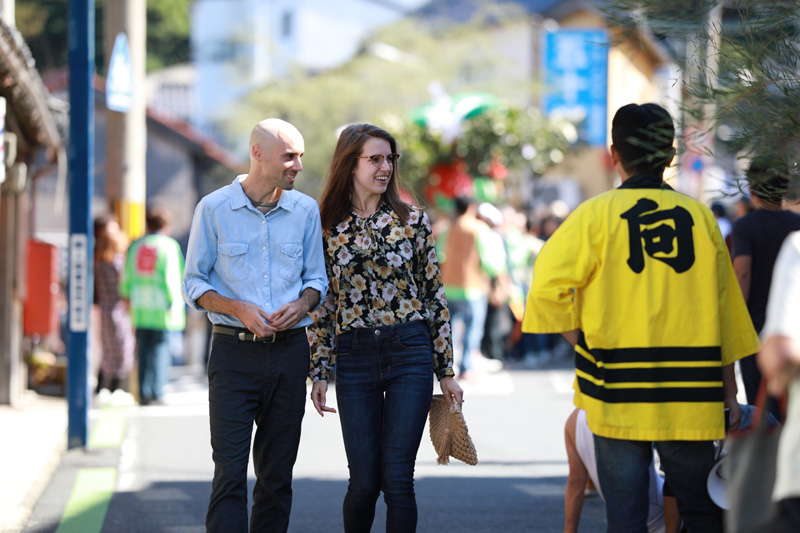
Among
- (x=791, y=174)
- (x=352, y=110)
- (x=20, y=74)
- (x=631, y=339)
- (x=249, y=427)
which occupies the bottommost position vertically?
(x=249, y=427)

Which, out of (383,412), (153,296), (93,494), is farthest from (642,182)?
(153,296)

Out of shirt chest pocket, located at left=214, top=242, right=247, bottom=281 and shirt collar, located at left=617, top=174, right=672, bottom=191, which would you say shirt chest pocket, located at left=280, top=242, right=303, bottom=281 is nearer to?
shirt chest pocket, located at left=214, top=242, right=247, bottom=281

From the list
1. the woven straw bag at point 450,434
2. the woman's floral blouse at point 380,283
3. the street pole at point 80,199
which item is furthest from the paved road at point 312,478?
the woman's floral blouse at point 380,283

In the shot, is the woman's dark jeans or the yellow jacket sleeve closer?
the yellow jacket sleeve

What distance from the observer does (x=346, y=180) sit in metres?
4.86

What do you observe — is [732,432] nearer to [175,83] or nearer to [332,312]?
[332,312]

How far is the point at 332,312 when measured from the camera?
480cm

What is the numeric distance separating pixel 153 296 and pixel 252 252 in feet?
21.0

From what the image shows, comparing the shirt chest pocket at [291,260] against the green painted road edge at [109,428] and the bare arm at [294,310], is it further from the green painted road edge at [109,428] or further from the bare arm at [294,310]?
the green painted road edge at [109,428]

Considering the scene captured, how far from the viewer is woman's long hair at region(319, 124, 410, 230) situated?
484 cm

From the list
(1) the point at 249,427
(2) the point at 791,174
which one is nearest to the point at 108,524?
(1) the point at 249,427

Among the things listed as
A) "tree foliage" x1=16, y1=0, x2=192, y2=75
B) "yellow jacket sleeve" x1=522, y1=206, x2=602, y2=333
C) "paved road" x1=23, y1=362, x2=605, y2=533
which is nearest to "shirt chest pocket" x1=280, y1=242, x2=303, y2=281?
"yellow jacket sleeve" x1=522, y1=206, x2=602, y2=333

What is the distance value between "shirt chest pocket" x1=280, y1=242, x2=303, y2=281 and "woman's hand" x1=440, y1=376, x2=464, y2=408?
0.76 metres

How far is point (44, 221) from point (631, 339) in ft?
92.3
